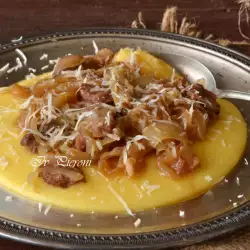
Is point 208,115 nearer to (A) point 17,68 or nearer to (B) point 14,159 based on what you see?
(B) point 14,159

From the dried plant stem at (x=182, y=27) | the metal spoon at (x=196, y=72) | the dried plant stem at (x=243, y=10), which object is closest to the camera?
the metal spoon at (x=196, y=72)

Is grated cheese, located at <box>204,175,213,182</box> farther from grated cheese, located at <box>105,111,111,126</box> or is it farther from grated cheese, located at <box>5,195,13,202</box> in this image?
grated cheese, located at <box>5,195,13,202</box>

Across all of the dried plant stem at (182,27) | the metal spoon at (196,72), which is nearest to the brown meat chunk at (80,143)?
the metal spoon at (196,72)

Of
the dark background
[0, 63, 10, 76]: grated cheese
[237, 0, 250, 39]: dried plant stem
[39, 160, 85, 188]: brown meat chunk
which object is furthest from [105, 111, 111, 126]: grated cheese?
[237, 0, 250, 39]: dried plant stem

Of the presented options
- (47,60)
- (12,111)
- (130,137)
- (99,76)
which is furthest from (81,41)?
(130,137)

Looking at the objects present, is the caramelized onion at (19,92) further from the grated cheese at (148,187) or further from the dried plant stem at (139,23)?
the dried plant stem at (139,23)
